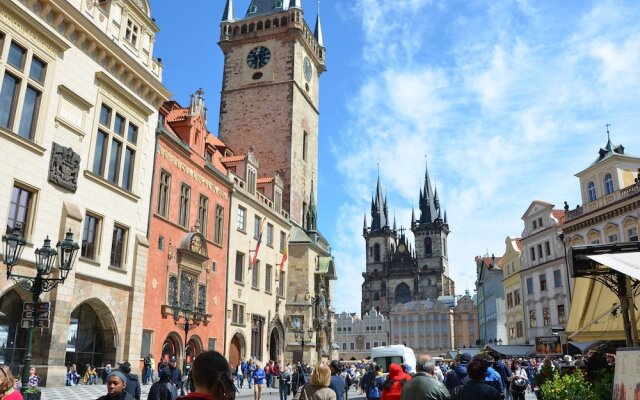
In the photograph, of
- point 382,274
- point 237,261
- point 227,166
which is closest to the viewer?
point 237,261

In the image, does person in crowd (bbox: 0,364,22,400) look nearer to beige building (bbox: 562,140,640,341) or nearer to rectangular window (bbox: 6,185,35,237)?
rectangular window (bbox: 6,185,35,237)

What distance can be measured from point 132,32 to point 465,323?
113 metres

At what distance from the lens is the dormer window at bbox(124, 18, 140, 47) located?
22.6 meters

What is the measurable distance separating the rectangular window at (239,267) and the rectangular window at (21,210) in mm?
16111

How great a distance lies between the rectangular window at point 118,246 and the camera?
20956mm

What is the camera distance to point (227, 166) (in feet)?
115

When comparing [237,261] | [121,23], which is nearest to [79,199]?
[121,23]

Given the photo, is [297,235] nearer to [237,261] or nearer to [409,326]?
[237,261]

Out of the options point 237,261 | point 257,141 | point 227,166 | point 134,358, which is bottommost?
point 134,358

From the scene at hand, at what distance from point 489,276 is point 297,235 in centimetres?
3533

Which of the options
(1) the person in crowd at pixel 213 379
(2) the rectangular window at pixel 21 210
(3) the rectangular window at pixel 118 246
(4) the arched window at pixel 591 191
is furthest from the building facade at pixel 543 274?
(1) the person in crowd at pixel 213 379

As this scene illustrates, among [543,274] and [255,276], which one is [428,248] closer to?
[543,274]

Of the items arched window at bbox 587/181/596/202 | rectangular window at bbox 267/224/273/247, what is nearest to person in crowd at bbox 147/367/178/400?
rectangular window at bbox 267/224/273/247

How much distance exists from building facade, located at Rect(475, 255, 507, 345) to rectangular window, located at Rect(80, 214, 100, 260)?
4922cm
